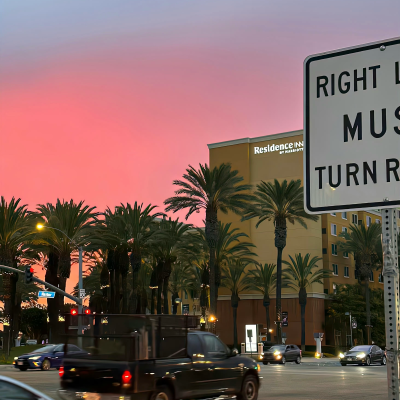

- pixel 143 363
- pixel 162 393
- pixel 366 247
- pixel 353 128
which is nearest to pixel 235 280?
pixel 366 247

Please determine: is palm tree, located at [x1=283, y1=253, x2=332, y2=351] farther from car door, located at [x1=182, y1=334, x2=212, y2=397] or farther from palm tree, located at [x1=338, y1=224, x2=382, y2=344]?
car door, located at [x1=182, y1=334, x2=212, y2=397]

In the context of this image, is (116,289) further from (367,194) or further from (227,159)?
(367,194)

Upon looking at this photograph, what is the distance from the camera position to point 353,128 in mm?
3328

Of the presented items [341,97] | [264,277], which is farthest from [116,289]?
[341,97]

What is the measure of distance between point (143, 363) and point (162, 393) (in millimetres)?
855

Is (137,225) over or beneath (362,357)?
over

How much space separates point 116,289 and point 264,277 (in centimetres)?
2417

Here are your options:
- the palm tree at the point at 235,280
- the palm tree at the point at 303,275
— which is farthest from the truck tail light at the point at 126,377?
the palm tree at the point at 303,275

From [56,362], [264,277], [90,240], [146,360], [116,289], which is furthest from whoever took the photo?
[264,277]

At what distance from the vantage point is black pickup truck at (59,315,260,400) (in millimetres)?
13523

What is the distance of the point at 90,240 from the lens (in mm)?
60375

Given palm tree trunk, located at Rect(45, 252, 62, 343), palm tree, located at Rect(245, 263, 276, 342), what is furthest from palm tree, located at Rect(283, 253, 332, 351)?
palm tree trunk, located at Rect(45, 252, 62, 343)

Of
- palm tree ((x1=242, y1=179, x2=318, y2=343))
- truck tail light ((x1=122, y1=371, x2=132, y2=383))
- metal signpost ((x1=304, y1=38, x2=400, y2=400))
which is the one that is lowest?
truck tail light ((x1=122, y1=371, x2=132, y2=383))

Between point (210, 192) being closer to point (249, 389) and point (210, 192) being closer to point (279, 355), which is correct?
point (279, 355)
